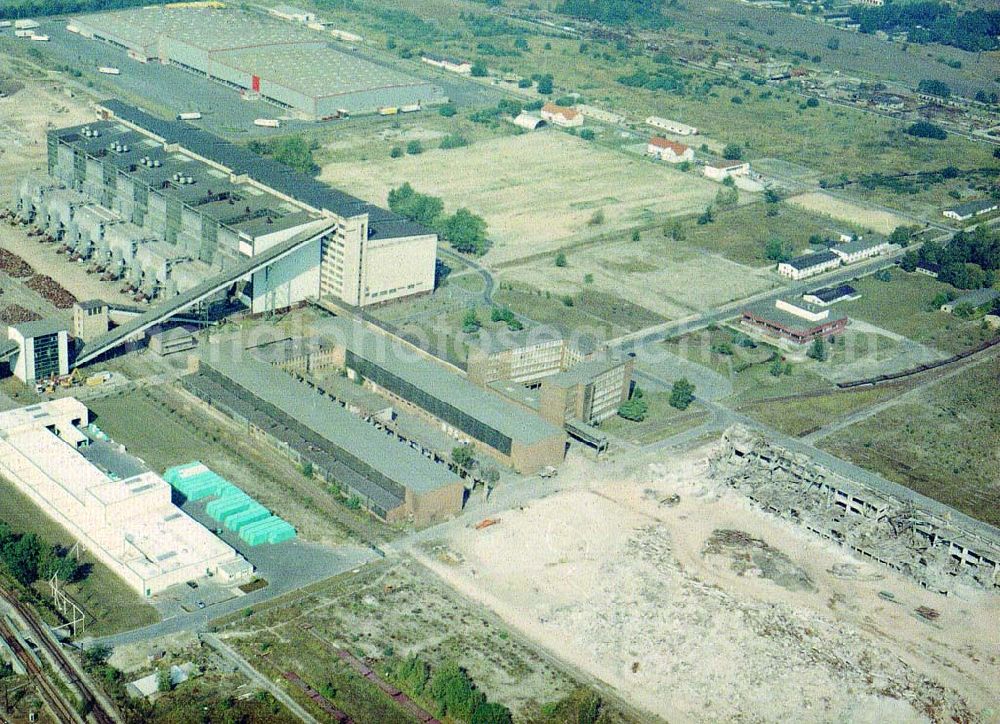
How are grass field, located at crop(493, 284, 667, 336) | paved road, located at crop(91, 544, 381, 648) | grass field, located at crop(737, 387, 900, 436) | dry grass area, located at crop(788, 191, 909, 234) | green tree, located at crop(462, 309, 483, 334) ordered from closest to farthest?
1. paved road, located at crop(91, 544, 381, 648)
2. grass field, located at crop(737, 387, 900, 436)
3. green tree, located at crop(462, 309, 483, 334)
4. grass field, located at crop(493, 284, 667, 336)
5. dry grass area, located at crop(788, 191, 909, 234)

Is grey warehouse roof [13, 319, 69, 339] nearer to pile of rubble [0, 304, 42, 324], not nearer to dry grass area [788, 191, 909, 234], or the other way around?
pile of rubble [0, 304, 42, 324]

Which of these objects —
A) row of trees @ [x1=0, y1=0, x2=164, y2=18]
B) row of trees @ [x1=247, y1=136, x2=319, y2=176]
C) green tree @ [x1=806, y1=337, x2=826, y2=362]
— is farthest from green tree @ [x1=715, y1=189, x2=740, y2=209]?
row of trees @ [x1=0, y1=0, x2=164, y2=18]

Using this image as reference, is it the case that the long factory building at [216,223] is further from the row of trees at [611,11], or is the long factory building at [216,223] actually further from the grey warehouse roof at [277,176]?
the row of trees at [611,11]

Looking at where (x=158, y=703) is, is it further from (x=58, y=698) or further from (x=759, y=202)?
(x=759, y=202)

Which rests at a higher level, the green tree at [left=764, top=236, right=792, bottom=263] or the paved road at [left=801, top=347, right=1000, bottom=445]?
the green tree at [left=764, top=236, right=792, bottom=263]

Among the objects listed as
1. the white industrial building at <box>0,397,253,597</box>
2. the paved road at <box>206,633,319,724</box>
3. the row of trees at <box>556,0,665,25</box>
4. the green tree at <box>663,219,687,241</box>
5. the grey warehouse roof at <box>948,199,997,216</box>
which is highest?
the row of trees at <box>556,0,665,25</box>

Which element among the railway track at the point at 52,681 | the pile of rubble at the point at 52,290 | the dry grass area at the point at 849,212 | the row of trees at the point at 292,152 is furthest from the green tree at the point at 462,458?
the dry grass area at the point at 849,212

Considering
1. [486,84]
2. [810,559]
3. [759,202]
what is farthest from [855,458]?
[486,84]
